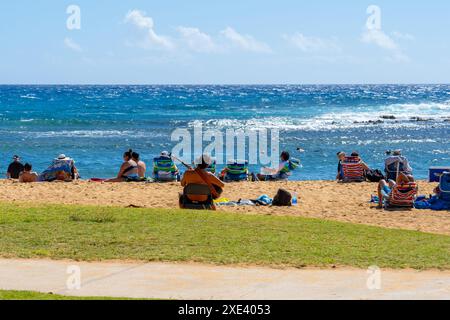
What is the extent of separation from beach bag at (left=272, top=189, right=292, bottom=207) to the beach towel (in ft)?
22.4

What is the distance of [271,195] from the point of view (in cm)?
1820

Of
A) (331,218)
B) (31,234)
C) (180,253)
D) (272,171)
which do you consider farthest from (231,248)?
(272,171)

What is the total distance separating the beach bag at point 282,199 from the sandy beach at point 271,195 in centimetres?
27

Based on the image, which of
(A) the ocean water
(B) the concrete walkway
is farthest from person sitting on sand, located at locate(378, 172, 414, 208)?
(A) the ocean water

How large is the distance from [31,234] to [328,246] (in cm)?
403

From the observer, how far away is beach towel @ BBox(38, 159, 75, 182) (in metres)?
20.8

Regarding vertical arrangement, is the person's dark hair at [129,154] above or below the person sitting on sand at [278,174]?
above

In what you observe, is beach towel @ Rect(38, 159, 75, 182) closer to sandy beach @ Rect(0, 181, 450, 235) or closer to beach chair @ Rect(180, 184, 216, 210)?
sandy beach @ Rect(0, 181, 450, 235)

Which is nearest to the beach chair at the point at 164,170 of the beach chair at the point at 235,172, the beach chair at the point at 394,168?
the beach chair at the point at 235,172

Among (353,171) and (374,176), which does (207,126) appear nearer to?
(353,171)

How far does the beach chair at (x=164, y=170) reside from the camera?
68.5ft

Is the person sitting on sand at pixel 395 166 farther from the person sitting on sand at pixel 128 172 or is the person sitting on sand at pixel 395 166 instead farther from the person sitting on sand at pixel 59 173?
the person sitting on sand at pixel 59 173

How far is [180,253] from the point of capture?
9977 millimetres
